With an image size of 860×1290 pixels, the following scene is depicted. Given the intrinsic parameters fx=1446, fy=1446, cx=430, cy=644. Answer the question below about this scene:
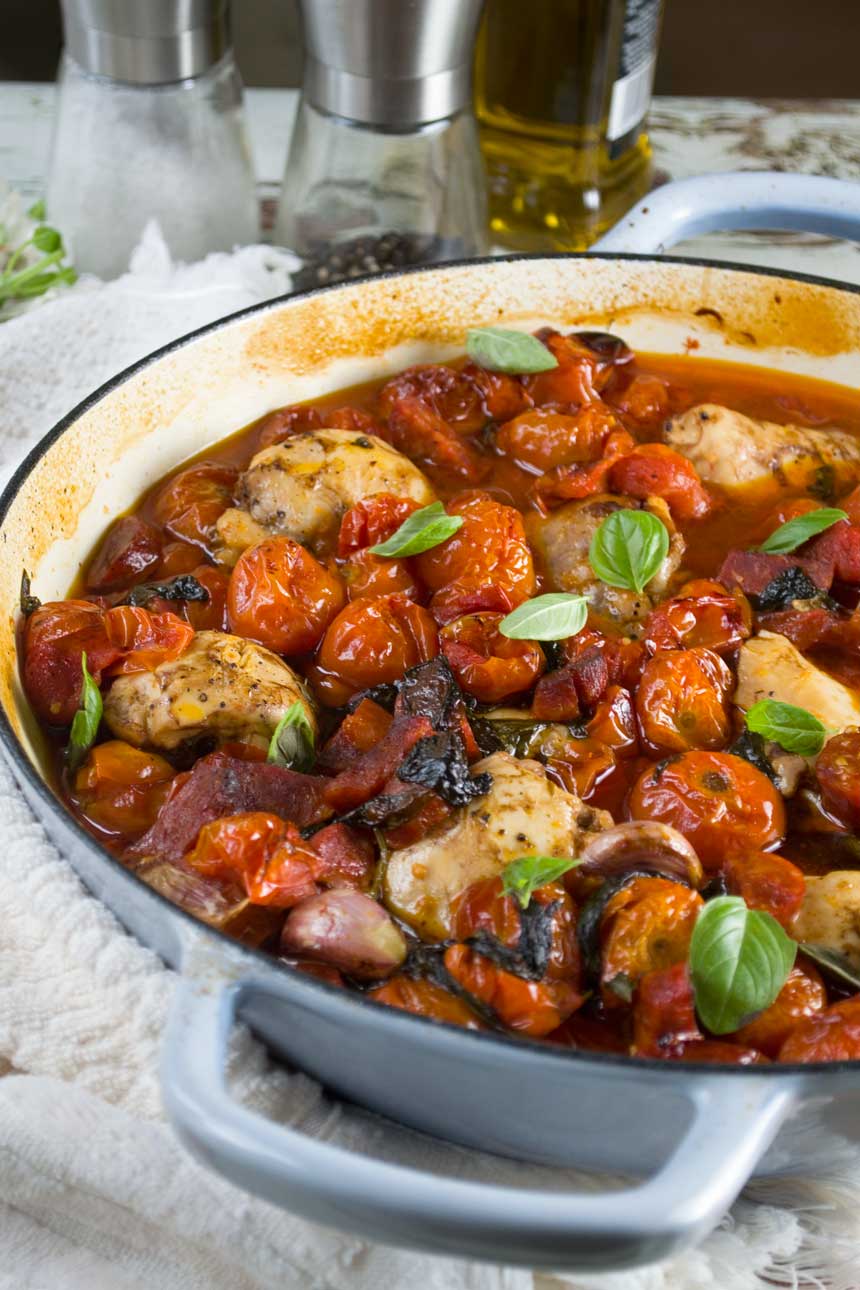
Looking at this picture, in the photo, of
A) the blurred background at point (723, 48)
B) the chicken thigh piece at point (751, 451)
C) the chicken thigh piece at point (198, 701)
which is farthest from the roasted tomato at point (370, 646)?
the blurred background at point (723, 48)

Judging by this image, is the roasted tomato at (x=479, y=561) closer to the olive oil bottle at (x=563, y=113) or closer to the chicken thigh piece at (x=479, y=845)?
the chicken thigh piece at (x=479, y=845)

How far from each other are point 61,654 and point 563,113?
2698mm

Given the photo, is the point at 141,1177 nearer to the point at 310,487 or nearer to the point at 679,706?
the point at 679,706

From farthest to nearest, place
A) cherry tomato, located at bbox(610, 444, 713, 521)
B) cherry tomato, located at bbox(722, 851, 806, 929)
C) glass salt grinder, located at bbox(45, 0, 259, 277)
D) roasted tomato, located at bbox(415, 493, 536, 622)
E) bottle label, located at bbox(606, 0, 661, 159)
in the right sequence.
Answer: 1. bottle label, located at bbox(606, 0, 661, 159)
2. glass salt grinder, located at bbox(45, 0, 259, 277)
3. cherry tomato, located at bbox(610, 444, 713, 521)
4. roasted tomato, located at bbox(415, 493, 536, 622)
5. cherry tomato, located at bbox(722, 851, 806, 929)

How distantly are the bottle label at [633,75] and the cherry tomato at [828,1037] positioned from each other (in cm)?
307

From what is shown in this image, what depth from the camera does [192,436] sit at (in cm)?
326

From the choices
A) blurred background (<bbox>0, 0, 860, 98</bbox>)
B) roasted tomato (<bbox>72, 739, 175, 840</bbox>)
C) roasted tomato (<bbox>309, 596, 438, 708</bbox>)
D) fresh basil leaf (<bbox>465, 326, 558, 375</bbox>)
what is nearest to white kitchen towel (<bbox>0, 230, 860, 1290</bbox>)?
roasted tomato (<bbox>72, 739, 175, 840</bbox>)

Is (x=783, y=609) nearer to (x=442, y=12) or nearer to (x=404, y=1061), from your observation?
(x=404, y=1061)

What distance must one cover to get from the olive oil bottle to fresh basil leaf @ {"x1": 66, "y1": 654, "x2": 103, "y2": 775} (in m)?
2.70

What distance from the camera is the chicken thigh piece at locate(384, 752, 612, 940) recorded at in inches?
86.6

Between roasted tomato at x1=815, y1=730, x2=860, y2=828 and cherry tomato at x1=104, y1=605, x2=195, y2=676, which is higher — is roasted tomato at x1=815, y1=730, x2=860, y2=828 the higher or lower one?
the lower one

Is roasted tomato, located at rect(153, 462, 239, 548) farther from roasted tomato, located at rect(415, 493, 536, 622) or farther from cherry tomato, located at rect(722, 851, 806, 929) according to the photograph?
cherry tomato, located at rect(722, 851, 806, 929)

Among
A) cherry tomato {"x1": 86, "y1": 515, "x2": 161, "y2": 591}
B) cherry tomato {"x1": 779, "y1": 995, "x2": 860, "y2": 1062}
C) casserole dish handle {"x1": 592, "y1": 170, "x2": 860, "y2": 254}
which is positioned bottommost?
cherry tomato {"x1": 86, "y1": 515, "x2": 161, "y2": 591}

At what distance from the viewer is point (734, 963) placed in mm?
1954
